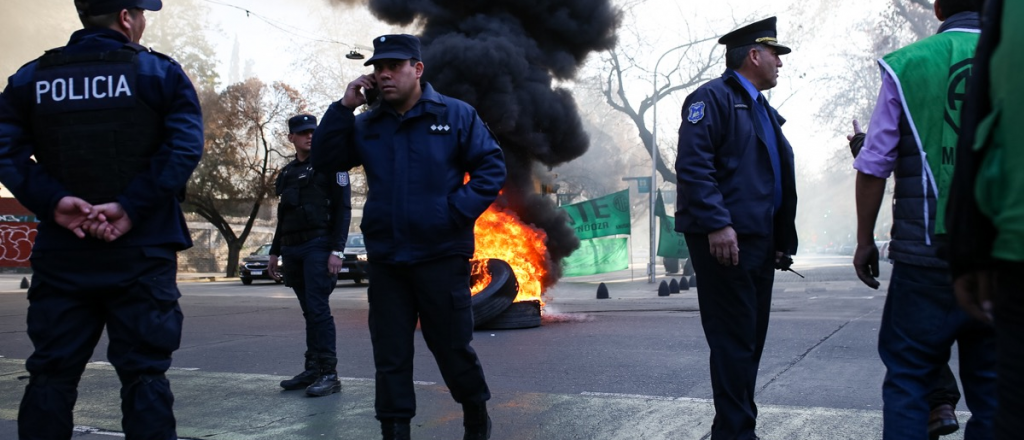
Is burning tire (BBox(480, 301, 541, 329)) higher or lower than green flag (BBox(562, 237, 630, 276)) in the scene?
lower

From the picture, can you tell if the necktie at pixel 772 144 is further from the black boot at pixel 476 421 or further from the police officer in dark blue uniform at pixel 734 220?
the black boot at pixel 476 421

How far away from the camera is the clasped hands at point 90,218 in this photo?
2736 millimetres

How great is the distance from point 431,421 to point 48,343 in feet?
6.53

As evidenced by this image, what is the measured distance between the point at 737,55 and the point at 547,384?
2524 millimetres

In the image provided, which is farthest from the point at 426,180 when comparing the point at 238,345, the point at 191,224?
the point at 191,224

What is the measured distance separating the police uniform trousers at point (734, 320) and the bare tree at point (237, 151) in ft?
89.7

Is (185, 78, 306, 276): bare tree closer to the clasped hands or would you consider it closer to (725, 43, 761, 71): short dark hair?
(725, 43, 761, 71): short dark hair

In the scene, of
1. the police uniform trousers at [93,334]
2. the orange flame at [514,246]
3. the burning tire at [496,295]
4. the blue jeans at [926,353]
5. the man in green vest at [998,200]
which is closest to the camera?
the man in green vest at [998,200]

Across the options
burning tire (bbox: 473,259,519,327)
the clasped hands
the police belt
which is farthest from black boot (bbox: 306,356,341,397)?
burning tire (bbox: 473,259,519,327)

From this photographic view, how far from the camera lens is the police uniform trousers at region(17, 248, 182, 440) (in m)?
2.74

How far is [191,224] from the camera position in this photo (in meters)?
35.7

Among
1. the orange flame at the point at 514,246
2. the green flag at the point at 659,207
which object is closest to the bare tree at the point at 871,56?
the green flag at the point at 659,207

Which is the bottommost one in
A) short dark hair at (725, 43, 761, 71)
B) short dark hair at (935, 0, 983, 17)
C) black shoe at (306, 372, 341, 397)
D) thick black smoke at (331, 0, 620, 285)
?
black shoe at (306, 372, 341, 397)

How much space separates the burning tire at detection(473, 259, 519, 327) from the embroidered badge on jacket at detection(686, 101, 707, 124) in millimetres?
4915
